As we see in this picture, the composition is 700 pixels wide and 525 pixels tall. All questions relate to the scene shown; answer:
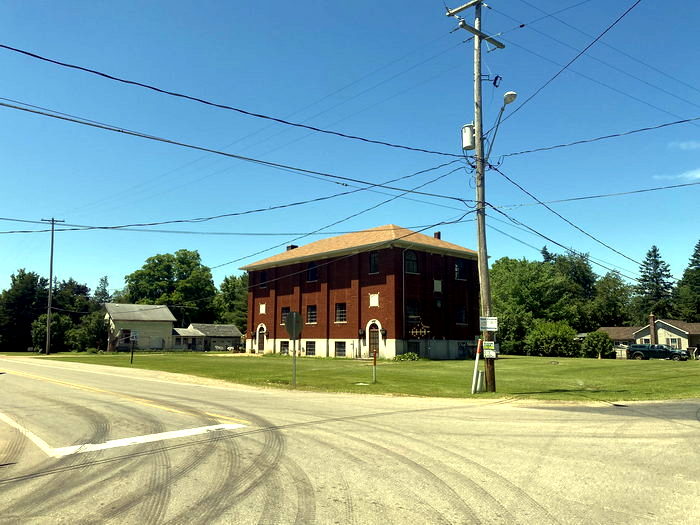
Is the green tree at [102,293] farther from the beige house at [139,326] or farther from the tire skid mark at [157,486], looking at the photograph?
the tire skid mark at [157,486]

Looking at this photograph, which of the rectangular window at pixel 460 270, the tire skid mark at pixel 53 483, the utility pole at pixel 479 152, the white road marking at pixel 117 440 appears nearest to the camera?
the tire skid mark at pixel 53 483

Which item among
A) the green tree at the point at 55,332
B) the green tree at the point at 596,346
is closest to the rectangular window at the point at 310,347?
the green tree at the point at 596,346

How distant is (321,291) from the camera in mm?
48312

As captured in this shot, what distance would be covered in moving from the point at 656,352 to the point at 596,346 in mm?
5527

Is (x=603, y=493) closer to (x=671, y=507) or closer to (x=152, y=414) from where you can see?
(x=671, y=507)

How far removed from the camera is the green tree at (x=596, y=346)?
5344cm

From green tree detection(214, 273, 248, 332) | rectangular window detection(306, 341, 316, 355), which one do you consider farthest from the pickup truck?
green tree detection(214, 273, 248, 332)

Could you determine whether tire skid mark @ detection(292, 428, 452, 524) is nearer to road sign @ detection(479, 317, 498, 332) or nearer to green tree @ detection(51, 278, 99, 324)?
road sign @ detection(479, 317, 498, 332)

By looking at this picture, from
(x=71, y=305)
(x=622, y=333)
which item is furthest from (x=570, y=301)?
(x=71, y=305)

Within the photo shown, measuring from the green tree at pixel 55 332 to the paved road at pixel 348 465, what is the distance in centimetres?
6037

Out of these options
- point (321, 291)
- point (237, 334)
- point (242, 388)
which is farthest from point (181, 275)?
point (242, 388)

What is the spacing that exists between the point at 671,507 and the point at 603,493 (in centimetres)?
66

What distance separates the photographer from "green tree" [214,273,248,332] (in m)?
93.4

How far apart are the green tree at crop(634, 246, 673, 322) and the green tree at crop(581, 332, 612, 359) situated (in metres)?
57.4
